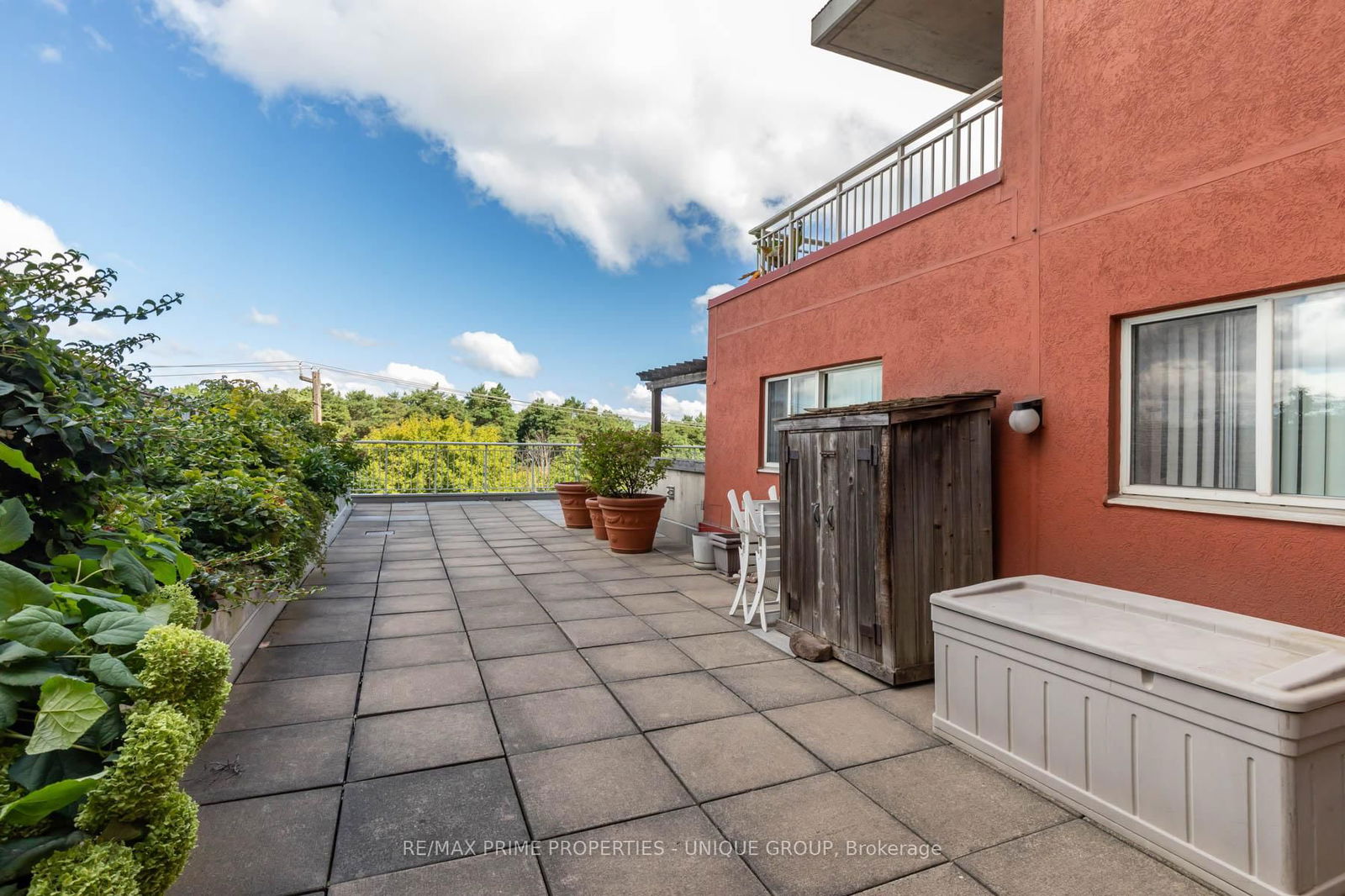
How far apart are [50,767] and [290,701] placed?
1999 millimetres

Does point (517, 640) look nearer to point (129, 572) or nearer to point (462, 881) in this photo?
point (462, 881)

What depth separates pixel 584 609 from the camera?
4.52 meters

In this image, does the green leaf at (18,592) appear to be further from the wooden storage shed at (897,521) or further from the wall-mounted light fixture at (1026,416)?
the wall-mounted light fixture at (1026,416)

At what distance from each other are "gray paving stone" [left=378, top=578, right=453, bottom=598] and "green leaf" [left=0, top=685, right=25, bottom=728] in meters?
3.90

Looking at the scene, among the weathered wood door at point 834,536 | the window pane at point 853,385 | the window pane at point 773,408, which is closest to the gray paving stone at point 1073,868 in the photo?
the weathered wood door at point 834,536

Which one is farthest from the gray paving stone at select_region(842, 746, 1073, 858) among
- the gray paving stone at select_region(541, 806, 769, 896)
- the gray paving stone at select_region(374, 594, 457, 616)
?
the gray paving stone at select_region(374, 594, 457, 616)

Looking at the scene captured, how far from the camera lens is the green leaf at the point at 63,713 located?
1.01 meters

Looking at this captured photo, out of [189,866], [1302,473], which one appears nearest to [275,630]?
[189,866]

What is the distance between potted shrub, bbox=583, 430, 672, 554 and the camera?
666cm

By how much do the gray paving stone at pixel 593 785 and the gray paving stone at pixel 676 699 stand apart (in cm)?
25

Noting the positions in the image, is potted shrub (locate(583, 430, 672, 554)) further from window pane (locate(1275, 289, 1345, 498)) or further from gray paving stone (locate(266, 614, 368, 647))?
window pane (locate(1275, 289, 1345, 498))

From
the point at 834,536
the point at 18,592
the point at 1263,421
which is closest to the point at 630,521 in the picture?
the point at 834,536

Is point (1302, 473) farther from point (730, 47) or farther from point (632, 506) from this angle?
point (730, 47)

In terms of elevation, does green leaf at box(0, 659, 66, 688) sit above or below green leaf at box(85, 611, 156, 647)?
below
